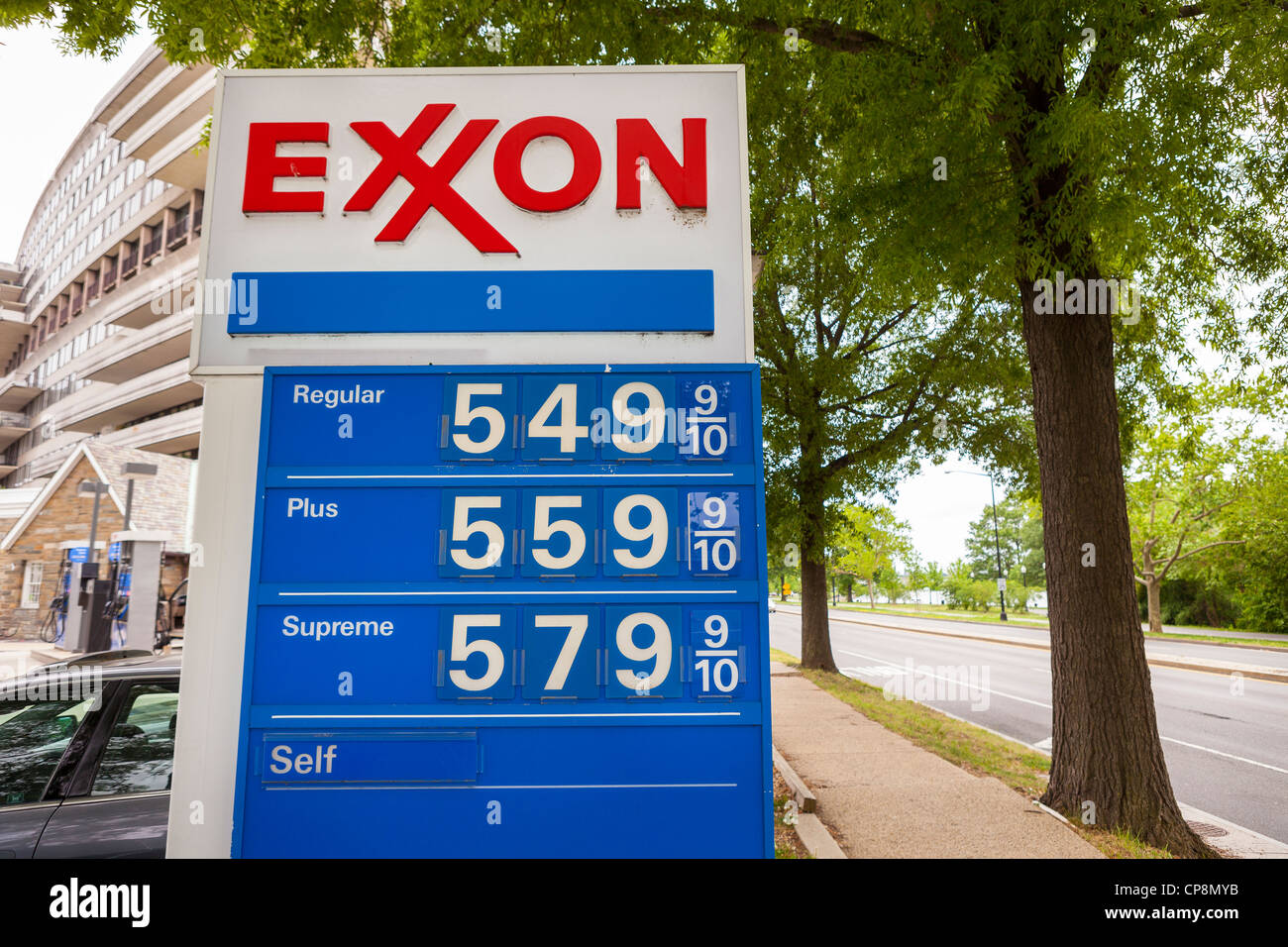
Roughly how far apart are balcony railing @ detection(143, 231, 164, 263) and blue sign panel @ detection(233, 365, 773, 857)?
43974 millimetres

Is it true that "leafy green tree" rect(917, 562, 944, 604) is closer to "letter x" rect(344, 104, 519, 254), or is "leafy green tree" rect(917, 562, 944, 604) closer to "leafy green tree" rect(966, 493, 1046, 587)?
"leafy green tree" rect(966, 493, 1046, 587)

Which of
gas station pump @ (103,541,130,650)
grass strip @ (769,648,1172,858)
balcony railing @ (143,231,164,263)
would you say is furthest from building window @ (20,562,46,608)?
grass strip @ (769,648,1172,858)

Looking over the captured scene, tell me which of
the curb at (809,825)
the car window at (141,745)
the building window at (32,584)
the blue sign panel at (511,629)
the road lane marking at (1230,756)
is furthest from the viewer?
the building window at (32,584)

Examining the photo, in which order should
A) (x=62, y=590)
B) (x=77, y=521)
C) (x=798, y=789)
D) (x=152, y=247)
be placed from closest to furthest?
(x=798, y=789)
(x=62, y=590)
(x=77, y=521)
(x=152, y=247)

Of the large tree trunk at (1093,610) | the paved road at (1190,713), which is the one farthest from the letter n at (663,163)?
the paved road at (1190,713)

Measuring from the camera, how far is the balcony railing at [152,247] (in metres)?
38.9

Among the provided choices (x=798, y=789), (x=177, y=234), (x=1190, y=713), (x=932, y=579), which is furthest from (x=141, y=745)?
(x=932, y=579)

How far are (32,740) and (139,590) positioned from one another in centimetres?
1460

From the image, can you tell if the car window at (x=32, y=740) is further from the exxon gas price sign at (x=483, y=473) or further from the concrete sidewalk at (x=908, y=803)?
the concrete sidewalk at (x=908, y=803)

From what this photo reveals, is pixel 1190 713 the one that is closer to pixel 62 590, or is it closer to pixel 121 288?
pixel 62 590

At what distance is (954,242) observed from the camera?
6191 millimetres

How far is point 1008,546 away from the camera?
80688 mm

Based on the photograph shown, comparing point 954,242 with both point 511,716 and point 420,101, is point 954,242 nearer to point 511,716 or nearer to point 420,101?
point 420,101

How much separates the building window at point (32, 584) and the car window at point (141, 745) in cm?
2449
